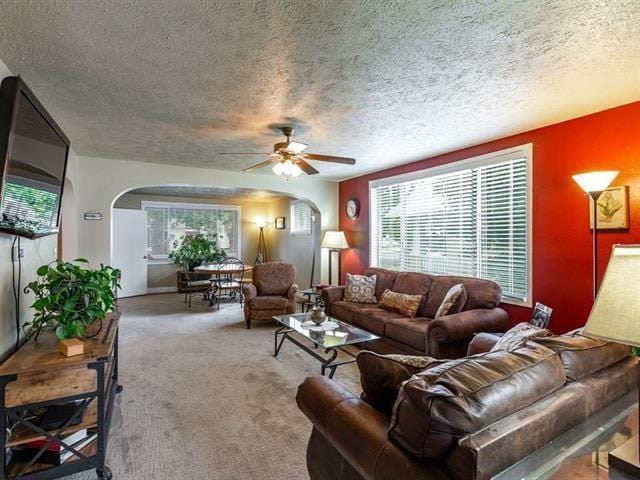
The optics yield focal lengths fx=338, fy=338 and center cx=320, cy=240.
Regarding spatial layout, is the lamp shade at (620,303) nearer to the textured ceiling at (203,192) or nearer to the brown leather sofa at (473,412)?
the brown leather sofa at (473,412)

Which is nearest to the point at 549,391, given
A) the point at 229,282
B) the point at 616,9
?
the point at 616,9

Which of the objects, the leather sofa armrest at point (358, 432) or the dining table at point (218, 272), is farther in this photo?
the dining table at point (218, 272)

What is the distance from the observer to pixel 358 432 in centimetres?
124

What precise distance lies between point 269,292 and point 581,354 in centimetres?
428

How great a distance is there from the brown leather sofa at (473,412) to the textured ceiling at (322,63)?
1.59 m

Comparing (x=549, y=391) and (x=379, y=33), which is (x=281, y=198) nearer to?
(x=379, y=33)

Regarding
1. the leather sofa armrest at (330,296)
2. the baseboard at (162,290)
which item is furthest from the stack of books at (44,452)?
the baseboard at (162,290)

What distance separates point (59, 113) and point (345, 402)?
3332mm

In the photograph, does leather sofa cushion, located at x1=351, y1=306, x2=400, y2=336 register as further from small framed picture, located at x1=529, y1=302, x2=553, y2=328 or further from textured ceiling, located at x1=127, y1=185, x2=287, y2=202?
textured ceiling, located at x1=127, y1=185, x2=287, y2=202

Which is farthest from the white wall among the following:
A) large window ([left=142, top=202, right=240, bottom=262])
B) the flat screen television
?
large window ([left=142, top=202, right=240, bottom=262])

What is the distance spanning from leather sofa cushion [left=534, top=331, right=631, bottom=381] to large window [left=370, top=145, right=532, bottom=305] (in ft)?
6.80

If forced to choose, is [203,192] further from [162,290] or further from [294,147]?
[294,147]

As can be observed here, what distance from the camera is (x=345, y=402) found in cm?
141

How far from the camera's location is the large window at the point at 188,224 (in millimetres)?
8031
